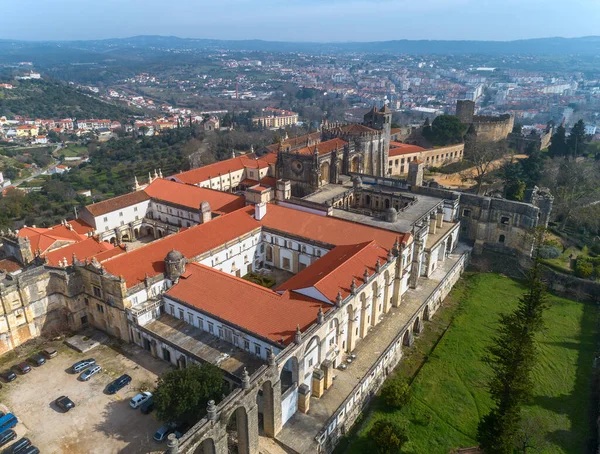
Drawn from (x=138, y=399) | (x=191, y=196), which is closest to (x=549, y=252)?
(x=191, y=196)

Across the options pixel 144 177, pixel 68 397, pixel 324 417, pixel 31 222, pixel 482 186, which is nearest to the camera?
pixel 324 417

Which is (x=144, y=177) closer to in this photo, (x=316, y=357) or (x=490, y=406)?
(x=316, y=357)

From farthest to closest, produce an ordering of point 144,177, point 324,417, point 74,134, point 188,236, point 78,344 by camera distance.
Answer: point 74,134, point 144,177, point 188,236, point 78,344, point 324,417

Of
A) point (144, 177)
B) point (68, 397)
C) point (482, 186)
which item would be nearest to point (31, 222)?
point (144, 177)

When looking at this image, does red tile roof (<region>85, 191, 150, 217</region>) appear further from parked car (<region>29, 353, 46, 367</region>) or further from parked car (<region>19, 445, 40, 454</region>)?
parked car (<region>19, 445, 40, 454</region>)

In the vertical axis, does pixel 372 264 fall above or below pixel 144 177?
above

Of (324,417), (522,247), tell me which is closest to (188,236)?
(324,417)

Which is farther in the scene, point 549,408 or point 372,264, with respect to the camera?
point 372,264

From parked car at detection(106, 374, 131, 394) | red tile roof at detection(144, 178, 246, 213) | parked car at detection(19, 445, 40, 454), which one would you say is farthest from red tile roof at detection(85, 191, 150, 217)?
parked car at detection(19, 445, 40, 454)

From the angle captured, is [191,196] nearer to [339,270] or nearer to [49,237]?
[49,237]
